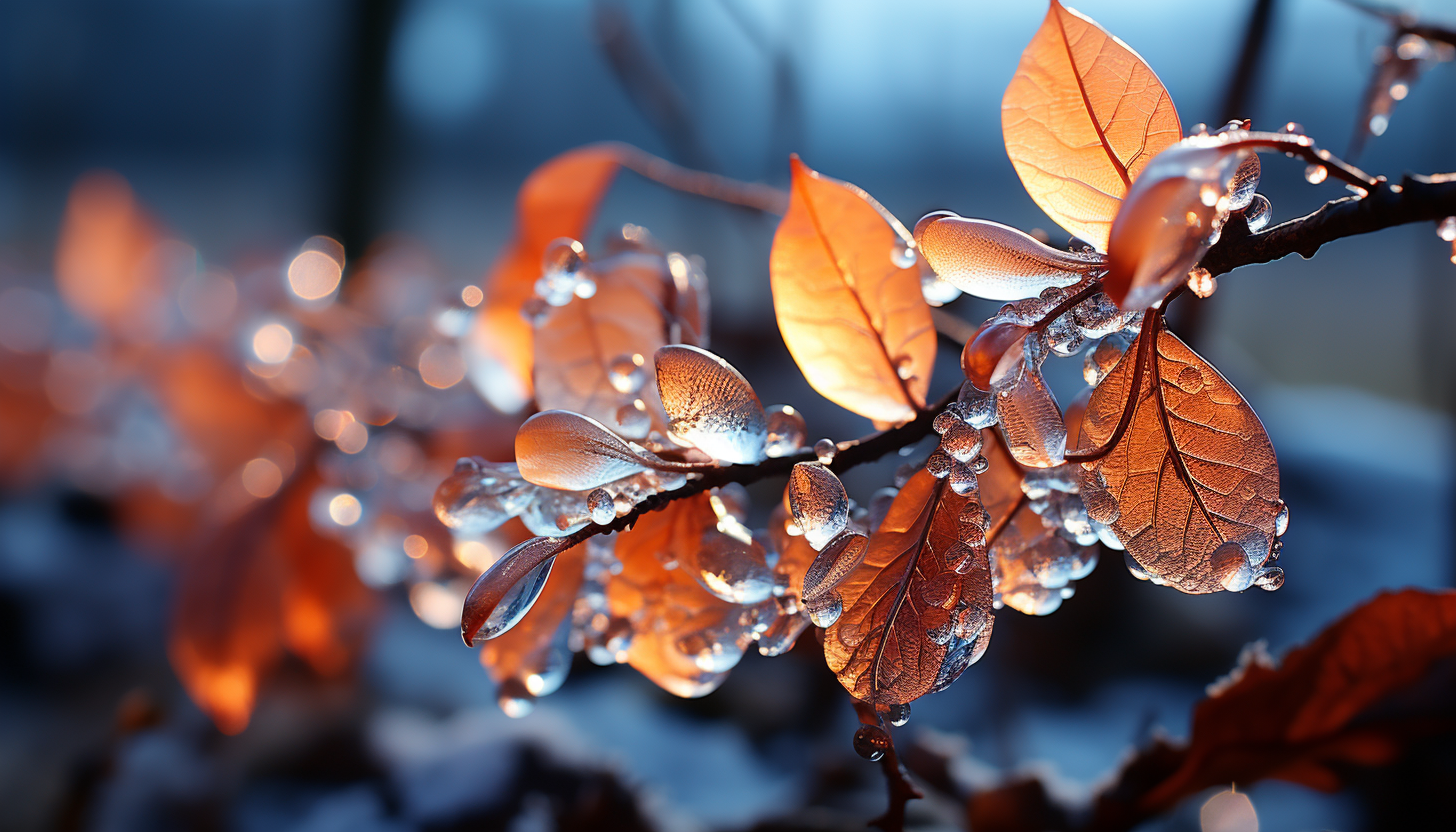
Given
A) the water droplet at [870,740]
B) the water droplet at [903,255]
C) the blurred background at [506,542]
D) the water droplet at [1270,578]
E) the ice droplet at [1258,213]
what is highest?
the ice droplet at [1258,213]

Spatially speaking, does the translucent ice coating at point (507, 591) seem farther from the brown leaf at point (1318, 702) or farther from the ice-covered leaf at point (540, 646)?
the brown leaf at point (1318, 702)

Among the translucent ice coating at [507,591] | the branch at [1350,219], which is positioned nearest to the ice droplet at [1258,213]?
the branch at [1350,219]

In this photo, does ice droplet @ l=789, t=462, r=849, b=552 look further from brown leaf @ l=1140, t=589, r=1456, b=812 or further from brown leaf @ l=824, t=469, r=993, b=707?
brown leaf @ l=1140, t=589, r=1456, b=812

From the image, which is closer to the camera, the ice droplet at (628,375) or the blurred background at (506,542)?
the ice droplet at (628,375)

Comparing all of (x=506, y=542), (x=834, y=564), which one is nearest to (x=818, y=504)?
(x=834, y=564)

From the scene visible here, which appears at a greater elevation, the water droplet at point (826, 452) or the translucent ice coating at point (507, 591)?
the water droplet at point (826, 452)

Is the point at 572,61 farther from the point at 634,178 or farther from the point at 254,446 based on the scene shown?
the point at 254,446

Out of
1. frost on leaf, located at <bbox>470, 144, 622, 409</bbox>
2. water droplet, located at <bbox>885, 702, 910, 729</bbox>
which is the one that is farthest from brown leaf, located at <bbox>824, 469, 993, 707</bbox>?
frost on leaf, located at <bbox>470, 144, 622, 409</bbox>
